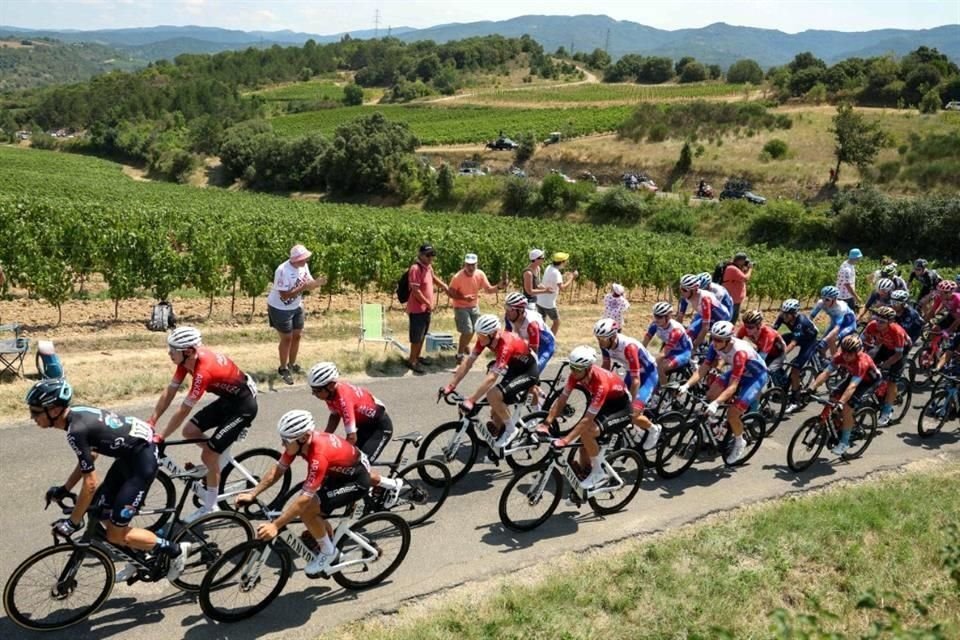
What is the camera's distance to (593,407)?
805 centimetres

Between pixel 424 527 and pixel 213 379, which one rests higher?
pixel 213 379

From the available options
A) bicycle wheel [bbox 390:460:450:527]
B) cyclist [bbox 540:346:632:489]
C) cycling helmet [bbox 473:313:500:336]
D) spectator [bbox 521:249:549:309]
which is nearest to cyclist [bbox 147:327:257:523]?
bicycle wheel [bbox 390:460:450:527]

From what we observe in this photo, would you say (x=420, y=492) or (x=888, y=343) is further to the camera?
Result: (x=888, y=343)

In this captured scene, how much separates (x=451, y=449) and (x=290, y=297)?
4244mm

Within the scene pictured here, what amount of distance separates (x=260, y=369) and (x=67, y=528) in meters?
6.86

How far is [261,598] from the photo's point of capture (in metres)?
6.50

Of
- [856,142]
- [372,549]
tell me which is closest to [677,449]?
[372,549]

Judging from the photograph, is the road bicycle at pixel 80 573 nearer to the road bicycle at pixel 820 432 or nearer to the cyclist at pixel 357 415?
the cyclist at pixel 357 415

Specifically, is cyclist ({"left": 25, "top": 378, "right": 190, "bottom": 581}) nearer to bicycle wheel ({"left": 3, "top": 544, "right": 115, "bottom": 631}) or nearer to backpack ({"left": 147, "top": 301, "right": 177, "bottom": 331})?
bicycle wheel ({"left": 3, "top": 544, "right": 115, "bottom": 631})

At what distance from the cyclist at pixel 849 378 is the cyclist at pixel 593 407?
381cm

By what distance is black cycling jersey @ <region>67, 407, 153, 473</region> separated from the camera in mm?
5859

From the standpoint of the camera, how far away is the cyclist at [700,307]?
11.6m

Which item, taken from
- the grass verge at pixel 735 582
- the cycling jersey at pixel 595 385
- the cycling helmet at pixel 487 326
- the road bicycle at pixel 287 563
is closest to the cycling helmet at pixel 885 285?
the grass verge at pixel 735 582

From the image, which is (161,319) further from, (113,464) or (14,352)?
(113,464)
